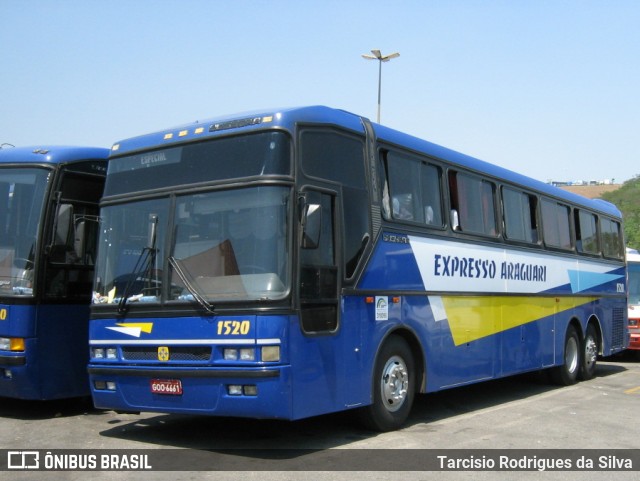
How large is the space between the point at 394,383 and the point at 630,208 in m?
63.2

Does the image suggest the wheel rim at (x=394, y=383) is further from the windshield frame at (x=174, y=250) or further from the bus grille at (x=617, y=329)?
the bus grille at (x=617, y=329)

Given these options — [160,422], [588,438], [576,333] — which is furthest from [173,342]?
[576,333]

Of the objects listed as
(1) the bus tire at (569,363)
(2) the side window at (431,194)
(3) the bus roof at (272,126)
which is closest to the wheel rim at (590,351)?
(1) the bus tire at (569,363)

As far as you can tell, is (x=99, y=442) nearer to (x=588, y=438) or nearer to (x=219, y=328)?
(x=219, y=328)

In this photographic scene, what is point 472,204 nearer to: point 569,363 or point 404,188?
point 404,188

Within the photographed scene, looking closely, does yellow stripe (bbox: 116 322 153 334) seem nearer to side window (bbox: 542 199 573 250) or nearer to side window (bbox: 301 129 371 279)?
side window (bbox: 301 129 371 279)

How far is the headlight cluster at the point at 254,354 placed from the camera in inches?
275

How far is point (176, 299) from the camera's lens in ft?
24.6

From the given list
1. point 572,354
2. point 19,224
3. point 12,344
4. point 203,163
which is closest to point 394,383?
point 203,163

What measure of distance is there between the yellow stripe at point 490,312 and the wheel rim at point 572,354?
103 centimetres

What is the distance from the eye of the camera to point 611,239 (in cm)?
1683

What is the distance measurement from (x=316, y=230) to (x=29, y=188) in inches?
169

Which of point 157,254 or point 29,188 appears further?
point 29,188

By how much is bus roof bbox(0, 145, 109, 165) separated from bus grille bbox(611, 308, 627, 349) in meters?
11.3
